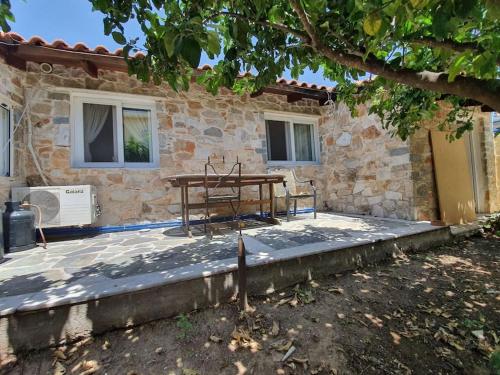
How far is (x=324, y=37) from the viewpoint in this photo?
161 cm

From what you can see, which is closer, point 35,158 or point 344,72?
point 344,72

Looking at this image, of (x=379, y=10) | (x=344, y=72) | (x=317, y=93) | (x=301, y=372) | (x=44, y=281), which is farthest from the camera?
(x=317, y=93)

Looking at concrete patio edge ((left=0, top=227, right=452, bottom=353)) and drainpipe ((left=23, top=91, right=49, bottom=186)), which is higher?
drainpipe ((left=23, top=91, right=49, bottom=186))

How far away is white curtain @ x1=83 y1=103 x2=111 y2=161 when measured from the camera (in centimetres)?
409

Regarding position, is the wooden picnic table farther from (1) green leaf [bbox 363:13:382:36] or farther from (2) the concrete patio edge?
(1) green leaf [bbox 363:13:382:36]

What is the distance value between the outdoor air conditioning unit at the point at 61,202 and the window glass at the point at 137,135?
96cm

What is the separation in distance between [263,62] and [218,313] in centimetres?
193

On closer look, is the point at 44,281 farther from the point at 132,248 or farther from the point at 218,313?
the point at 218,313

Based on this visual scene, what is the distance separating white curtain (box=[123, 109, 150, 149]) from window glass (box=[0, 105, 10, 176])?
4.87 ft

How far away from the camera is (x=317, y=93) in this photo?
5145mm

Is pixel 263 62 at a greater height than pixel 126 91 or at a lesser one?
lesser

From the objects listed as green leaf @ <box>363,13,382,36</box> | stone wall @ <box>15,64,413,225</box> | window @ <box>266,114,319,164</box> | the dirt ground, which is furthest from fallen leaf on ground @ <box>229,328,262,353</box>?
window @ <box>266,114,319,164</box>

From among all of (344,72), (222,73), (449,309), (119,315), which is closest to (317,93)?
(344,72)

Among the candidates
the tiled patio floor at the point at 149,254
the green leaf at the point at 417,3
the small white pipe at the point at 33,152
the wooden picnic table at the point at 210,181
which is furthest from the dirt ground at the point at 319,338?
the small white pipe at the point at 33,152
